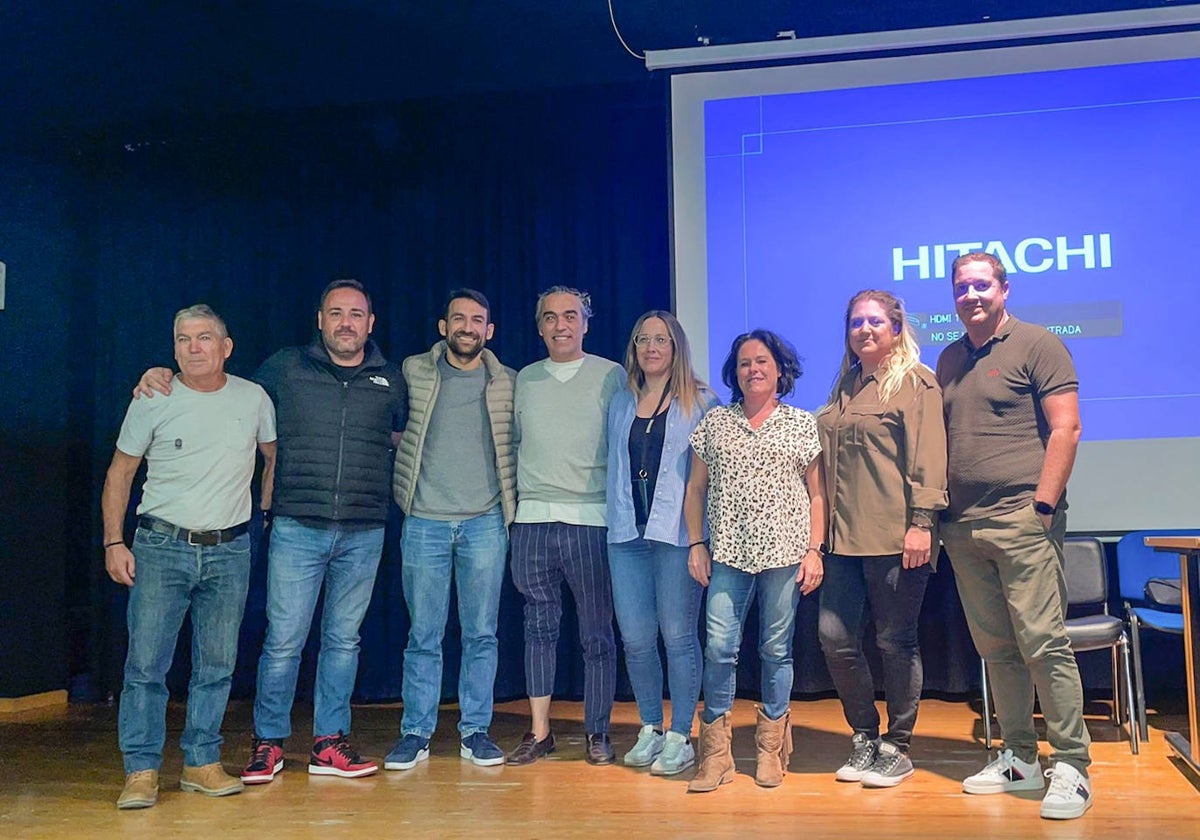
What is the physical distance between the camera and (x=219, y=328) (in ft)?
9.79

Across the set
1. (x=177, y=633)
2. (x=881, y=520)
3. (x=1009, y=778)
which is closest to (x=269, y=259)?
Result: (x=177, y=633)

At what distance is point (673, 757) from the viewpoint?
10.1 ft

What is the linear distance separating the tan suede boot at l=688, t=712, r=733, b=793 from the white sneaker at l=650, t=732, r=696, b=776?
0.12 meters

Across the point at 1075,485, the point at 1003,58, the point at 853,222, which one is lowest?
the point at 1075,485

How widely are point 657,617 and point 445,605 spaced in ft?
2.22

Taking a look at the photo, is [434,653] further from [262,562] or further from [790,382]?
[262,562]

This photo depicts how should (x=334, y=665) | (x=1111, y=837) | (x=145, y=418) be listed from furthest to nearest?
1. (x=334, y=665)
2. (x=145, y=418)
3. (x=1111, y=837)

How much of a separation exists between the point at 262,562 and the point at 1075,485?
3.45 m

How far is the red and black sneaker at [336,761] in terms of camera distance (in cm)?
312

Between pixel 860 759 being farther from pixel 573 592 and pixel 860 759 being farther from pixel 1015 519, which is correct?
pixel 573 592

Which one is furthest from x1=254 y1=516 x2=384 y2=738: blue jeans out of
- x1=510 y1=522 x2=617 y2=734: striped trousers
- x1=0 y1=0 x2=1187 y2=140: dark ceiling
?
x1=0 y1=0 x2=1187 y2=140: dark ceiling

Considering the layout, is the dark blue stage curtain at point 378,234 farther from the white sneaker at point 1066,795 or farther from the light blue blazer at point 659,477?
the white sneaker at point 1066,795

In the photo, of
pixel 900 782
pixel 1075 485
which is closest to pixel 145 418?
pixel 900 782

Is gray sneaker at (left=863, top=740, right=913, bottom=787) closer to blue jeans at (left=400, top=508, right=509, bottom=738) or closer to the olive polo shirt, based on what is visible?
the olive polo shirt
